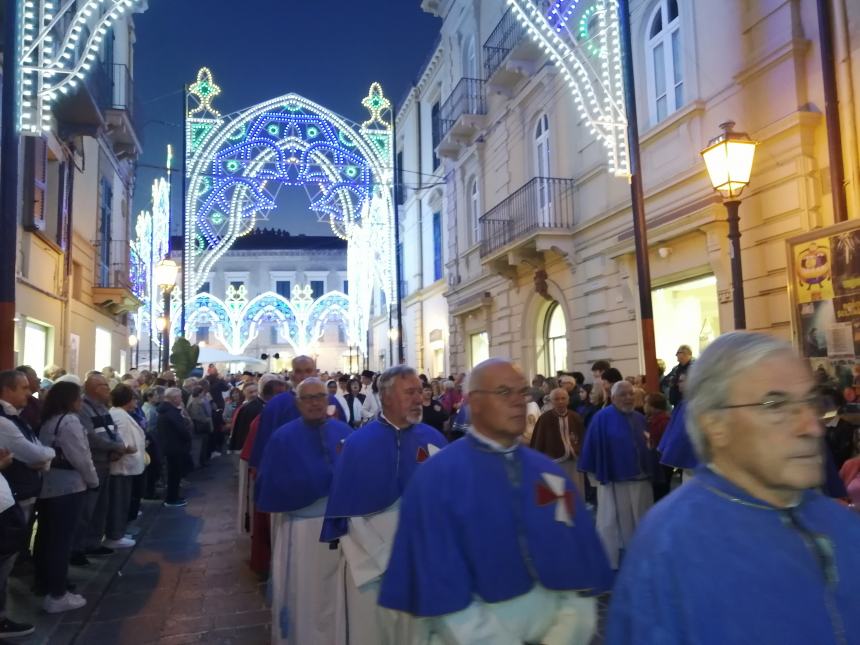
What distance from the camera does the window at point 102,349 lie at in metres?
20.2

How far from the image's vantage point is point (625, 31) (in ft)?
31.0

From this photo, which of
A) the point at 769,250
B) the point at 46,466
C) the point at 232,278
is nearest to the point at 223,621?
the point at 46,466

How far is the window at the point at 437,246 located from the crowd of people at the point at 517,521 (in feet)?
67.6

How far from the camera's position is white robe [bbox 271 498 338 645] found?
15.7ft

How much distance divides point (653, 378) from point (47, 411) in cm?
659

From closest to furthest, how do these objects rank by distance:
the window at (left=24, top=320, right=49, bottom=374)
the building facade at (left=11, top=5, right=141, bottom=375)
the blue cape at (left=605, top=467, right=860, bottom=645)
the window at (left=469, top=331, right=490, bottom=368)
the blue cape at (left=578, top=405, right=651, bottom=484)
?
the blue cape at (left=605, top=467, right=860, bottom=645) < the blue cape at (left=578, top=405, right=651, bottom=484) < the building facade at (left=11, top=5, right=141, bottom=375) < the window at (left=24, top=320, right=49, bottom=374) < the window at (left=469, top=331, right=490, bottom=368)

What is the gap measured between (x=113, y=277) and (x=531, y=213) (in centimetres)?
1329

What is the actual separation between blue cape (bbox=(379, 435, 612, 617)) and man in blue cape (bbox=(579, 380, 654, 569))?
433 centimetres

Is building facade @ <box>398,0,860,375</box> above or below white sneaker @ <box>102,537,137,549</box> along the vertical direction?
above

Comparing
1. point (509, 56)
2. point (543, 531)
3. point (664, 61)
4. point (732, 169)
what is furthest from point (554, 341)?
point (543, 531)

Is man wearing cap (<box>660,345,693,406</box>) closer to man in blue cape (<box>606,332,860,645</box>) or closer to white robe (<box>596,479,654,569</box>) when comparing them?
white robe (<box>596,479,654,569</box>)

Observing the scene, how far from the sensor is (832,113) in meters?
8.38

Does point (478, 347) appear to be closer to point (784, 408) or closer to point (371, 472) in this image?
point (371, 472)

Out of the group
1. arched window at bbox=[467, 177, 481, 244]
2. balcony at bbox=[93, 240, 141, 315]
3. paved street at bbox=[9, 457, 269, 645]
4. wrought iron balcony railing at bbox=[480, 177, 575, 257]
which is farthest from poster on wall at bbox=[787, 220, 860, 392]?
balcony at bbox=[93, 240, 141, 315]
